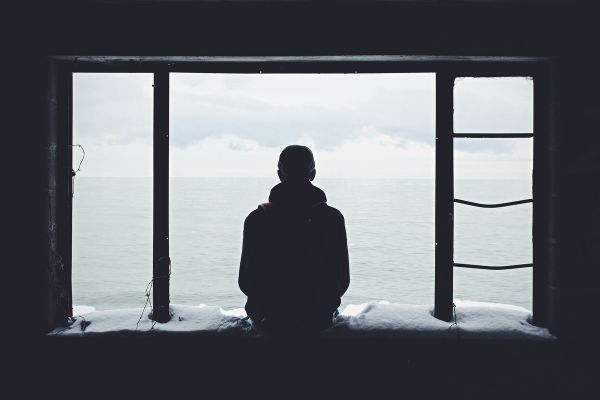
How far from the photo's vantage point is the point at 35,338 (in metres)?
2.05

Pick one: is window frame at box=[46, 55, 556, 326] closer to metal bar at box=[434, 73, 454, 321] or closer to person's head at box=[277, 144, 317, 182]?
metal bar at box=[434, 73, 454, 321]

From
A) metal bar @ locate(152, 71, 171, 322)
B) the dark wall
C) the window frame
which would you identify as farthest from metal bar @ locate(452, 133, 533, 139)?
metal bar @ locate(152, 71, 171, 322)

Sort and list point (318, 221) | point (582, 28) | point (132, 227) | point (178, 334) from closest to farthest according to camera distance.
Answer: point (318, 221) → point (582, 28) → point (178, 334) → point (132, 227)

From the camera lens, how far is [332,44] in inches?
78.4

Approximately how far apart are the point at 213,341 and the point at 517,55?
5.88ft

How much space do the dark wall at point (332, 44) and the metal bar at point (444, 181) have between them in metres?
0.21

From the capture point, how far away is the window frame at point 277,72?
82.0 inches

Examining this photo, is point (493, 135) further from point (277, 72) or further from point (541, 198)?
point (277, 72)

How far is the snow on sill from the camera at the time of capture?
81.5 inches

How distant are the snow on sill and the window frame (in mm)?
68

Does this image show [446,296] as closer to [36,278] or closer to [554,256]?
[554,256]

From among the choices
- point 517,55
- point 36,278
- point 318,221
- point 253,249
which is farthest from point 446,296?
point 36,278

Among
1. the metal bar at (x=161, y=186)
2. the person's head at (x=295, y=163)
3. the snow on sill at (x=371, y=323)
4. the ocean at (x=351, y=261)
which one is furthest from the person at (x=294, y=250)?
the ocean at (x=351, y=261)

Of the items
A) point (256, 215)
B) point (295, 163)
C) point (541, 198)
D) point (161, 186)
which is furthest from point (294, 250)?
point (541, 198)
